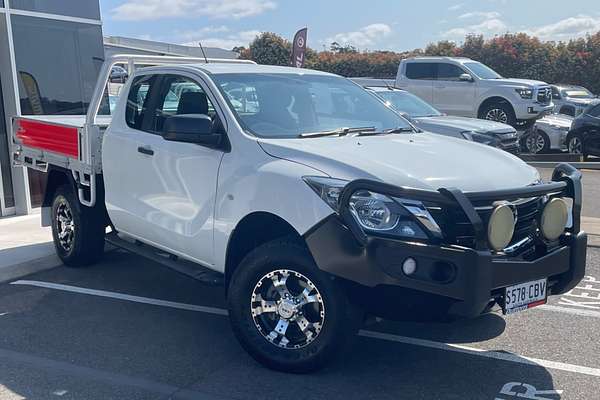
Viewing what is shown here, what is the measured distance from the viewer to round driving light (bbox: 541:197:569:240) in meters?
4.11

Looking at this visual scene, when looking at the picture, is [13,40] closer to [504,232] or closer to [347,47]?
[504,232]

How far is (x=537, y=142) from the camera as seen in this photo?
52.2 ft

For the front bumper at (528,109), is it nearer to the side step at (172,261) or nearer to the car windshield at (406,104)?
the car windshield at (406,104)

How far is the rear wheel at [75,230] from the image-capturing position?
259 inches

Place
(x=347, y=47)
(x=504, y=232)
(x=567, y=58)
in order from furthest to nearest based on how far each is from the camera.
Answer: (x=347, y=47), (x=567, y=58), (x=504, y=232)

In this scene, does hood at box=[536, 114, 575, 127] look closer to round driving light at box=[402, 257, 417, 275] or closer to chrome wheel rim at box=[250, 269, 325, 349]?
chrome wheel rim at box=[250, 269, 325, 349]

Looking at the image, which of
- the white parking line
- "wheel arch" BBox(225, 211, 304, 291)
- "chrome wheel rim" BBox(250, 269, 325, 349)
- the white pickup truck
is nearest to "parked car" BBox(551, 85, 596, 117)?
the white pickup truck

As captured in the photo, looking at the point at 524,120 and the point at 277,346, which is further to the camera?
the point at 524,120

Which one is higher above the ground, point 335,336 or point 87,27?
point 87,27

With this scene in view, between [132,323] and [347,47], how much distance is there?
53924 mm

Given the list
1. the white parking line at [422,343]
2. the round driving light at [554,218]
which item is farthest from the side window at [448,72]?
the round driving light at [554,218]

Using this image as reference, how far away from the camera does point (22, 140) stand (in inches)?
290

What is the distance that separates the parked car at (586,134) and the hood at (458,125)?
3.71 metres

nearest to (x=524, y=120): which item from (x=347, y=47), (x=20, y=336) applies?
(x=20, y=336)
